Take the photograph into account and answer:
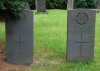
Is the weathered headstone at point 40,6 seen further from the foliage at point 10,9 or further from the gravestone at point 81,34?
the foliage at point 10,9

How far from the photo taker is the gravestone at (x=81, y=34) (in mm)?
9344

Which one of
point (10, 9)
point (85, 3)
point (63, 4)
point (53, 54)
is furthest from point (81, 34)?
point (85, 3)

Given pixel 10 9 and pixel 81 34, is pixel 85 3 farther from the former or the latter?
pixel 10 9

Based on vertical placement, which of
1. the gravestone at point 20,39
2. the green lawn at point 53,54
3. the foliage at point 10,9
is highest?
the foliage at point 10,9

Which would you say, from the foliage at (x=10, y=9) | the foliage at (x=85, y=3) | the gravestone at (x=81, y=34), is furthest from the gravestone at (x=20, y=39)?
the foliage at (x=85, y=3)

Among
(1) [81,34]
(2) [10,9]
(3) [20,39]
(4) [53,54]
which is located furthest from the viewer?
(4) [53,54]

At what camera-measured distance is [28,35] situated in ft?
30.2

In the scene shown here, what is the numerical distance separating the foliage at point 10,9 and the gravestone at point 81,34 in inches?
49.6

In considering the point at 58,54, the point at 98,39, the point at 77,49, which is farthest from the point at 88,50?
the point at 98,39

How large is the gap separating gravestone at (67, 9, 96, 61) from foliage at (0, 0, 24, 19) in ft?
4.14

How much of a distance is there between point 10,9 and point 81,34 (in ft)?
6.24

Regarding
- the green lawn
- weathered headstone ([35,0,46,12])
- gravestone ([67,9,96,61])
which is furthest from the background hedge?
gravestone ([67,9,96,61])

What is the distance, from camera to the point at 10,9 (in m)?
9.00

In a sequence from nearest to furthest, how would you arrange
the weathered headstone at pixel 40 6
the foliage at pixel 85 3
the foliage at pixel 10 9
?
the foliage at pixel 10 9
the weathered headstone at pixel 40 6
the foliage at pixel 85 3
